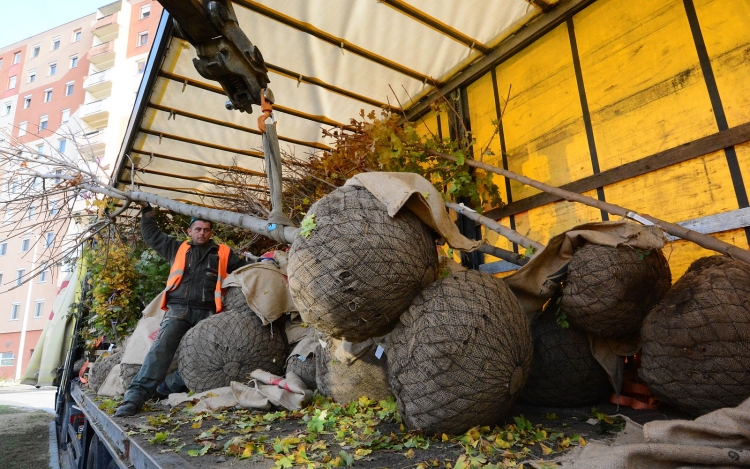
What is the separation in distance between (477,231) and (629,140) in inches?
73.0

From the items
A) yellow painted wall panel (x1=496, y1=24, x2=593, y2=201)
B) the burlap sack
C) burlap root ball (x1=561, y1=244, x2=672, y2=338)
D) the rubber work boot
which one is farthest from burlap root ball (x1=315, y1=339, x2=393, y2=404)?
yellow painted wall panel (x1=496, y1=24, x2=593, y2=201)

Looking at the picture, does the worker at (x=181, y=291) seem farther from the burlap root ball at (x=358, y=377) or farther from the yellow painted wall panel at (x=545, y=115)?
the yellow painted wall panel at (x=545, y=115)

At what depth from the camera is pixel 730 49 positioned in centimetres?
308

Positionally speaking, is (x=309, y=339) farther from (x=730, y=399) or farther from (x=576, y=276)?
(x=730, y=399)

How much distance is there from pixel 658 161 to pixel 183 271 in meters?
4.35

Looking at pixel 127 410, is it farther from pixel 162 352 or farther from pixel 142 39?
pixel 142 39

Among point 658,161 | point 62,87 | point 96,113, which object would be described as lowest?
point 658,161

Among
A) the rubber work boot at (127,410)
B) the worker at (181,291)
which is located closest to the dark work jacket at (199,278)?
the worker at (181,291)

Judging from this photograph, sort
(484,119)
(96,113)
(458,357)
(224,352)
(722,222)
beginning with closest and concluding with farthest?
(458,357)
(722,222)
(224,352)
(484,119)
(96,113)

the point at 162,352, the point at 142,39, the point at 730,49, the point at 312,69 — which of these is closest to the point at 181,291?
the point at 162,352

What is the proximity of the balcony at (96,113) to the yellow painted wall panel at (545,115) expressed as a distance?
28388 mm

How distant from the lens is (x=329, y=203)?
6.56 ft

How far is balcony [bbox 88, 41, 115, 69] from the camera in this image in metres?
28.9

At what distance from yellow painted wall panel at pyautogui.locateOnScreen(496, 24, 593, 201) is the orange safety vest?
316cm
